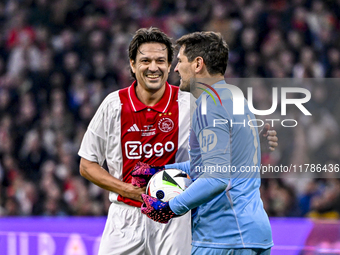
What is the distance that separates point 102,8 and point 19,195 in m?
4.59

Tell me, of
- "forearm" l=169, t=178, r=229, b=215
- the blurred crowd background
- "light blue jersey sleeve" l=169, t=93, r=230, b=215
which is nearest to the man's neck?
"light blue jersey sleeve" l=169, t=93, r=230, b=215

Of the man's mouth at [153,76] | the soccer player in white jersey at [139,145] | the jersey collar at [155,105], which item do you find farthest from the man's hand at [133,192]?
the man's mouth at [153,76]

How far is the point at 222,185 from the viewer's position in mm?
2717

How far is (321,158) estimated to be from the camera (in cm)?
658

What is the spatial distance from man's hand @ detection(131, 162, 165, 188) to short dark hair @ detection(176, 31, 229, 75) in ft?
2.71

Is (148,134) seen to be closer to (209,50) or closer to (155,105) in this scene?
(155,105)

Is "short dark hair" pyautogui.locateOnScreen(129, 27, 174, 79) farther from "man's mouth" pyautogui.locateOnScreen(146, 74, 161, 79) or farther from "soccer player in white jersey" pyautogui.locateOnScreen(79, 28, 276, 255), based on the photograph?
"man's mouth" pyautogui.locateOnScreen(146, 74, 161, 79)

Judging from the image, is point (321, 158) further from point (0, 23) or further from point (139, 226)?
point (0, 23)

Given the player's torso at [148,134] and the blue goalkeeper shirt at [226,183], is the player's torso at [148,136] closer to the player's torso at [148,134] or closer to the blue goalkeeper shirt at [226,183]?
the player's torso at [148,134]

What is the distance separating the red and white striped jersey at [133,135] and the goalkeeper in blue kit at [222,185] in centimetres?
66

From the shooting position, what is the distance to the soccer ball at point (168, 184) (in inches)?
125

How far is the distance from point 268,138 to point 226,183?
2.51 feet

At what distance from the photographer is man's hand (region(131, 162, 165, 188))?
11.2 feet

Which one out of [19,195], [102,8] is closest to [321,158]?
[19,195]
